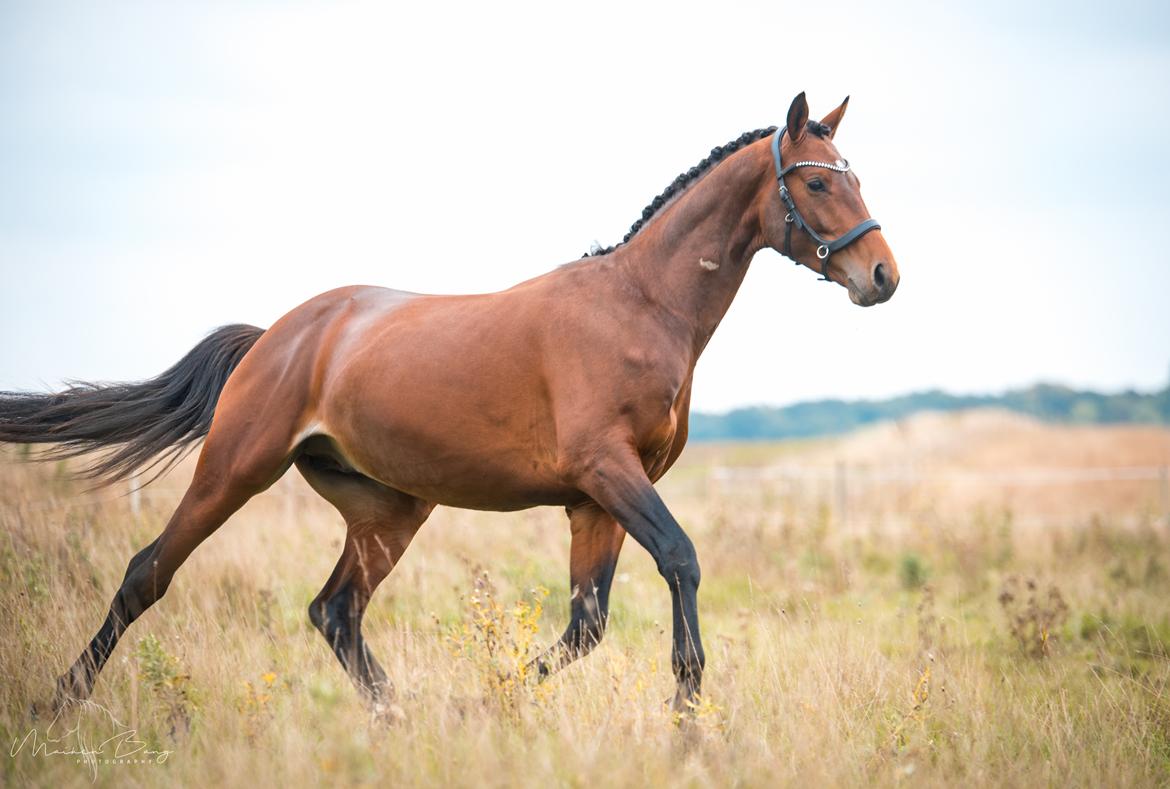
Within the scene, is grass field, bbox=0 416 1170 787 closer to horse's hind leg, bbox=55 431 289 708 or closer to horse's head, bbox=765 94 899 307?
horse's hind leg, bbox=55 431 289 708

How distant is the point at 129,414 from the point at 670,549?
3.61 m

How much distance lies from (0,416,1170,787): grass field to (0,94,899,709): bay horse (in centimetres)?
36

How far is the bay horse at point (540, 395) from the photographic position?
473cm

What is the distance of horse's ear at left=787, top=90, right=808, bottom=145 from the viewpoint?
4867mm

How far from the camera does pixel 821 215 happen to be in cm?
485

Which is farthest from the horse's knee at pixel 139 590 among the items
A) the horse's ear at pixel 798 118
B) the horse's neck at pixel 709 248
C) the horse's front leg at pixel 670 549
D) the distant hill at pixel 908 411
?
the distant hill at pixel 908 411

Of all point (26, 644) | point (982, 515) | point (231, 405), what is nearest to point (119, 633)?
point (26, 644)

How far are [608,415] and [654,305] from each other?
661mm

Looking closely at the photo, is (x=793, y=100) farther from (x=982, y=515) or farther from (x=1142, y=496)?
(x=1142, y=496)

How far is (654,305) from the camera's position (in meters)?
5.01

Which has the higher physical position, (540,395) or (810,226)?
(810,226)

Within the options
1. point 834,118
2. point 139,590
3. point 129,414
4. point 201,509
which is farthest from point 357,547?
point 834,118

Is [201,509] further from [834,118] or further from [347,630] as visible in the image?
[834,118]

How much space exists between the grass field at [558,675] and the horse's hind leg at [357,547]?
10.0 inches
